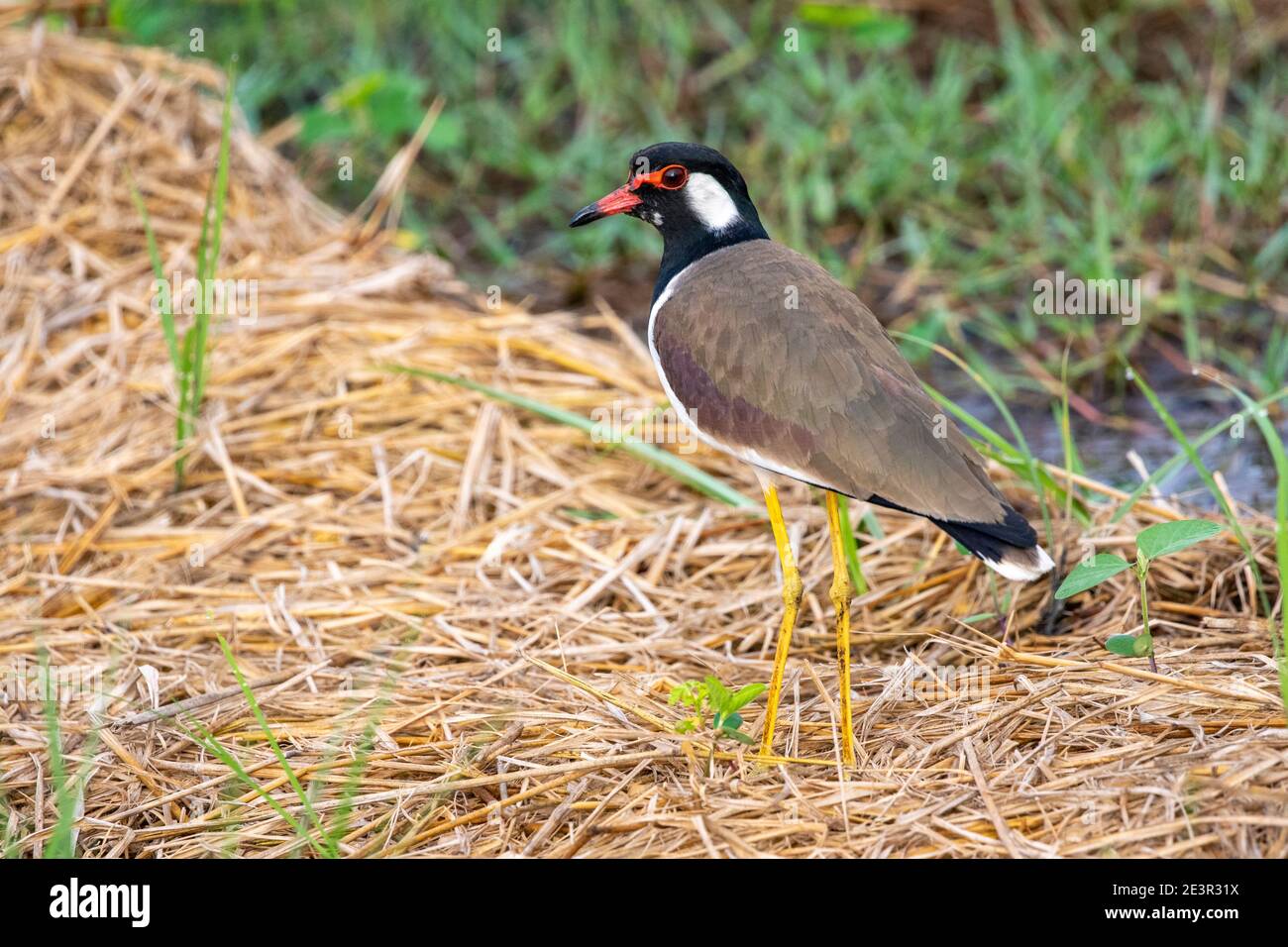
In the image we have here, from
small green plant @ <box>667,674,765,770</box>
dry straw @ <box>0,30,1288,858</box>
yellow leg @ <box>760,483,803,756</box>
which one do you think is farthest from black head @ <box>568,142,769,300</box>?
small green plant @ <box>667,674,765,770</box>

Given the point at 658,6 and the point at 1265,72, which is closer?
the point at 1265,72

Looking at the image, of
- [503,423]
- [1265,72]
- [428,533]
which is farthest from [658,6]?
[428,533]

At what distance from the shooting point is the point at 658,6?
7359mm

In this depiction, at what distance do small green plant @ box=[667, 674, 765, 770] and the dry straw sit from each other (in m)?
0.05

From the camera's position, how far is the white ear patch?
347cm

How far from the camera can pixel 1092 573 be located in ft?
9.55

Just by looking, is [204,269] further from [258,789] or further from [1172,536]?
[1172,536]

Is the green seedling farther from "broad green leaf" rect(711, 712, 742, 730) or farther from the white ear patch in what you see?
"broad green leaf" rect(711, 712, 742, 730)

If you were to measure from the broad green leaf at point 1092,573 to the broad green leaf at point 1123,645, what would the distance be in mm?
137

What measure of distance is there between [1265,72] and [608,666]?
16.6 feet

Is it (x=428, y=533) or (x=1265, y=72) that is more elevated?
(x=1265, y=72)

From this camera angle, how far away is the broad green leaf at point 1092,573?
2.90 m

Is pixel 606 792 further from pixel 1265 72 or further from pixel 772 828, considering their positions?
pixel 1265 72

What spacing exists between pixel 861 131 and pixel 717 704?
14.0 ft
